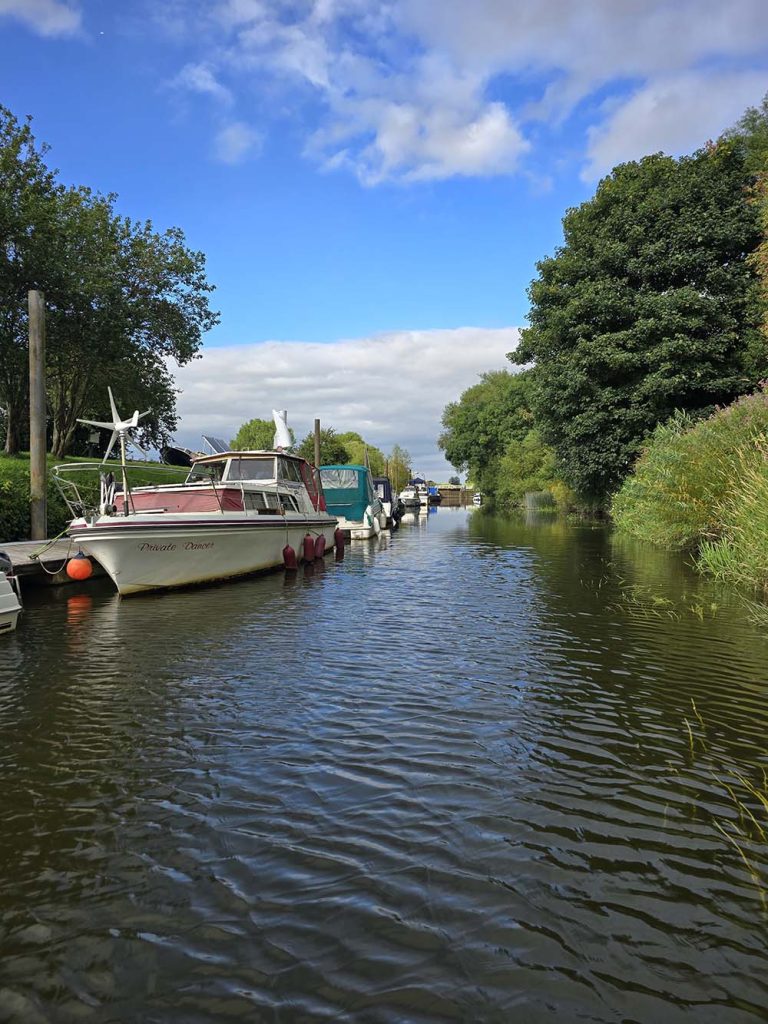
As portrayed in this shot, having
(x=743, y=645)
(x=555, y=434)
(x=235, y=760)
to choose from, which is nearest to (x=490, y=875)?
(x=235, y=760)

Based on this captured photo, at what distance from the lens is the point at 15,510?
1501 cm

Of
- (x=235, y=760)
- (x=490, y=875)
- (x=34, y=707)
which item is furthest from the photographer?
(x=34, y=707)

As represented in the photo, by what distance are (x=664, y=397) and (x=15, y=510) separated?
20.9 meters

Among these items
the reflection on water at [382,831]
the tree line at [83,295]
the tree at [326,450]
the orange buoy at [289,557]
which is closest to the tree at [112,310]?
the tree line at [83,295]

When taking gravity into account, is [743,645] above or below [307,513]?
below

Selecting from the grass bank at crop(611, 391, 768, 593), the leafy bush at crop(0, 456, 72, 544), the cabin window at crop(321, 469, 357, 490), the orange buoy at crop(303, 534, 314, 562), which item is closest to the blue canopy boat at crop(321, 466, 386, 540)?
the cabin window at crop(321, 469, 357, 490)

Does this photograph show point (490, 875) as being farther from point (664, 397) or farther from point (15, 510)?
point (664, 397)

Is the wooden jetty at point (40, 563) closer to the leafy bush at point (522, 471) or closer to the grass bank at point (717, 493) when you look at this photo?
the grass bank at point (717, 493)

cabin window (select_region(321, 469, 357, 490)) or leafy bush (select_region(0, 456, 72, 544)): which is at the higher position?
cabin window (select_region(321, 469, 357, 490))

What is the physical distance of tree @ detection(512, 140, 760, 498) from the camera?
914 inches

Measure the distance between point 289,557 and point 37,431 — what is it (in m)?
6.29

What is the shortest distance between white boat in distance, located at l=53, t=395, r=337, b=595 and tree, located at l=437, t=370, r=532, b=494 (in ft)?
150

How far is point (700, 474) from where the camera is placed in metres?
14.3

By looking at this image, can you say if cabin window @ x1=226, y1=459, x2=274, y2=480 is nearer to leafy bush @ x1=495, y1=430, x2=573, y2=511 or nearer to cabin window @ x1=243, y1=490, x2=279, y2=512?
cabin window @ x1=243, y1=490, x2=279, y2=512
